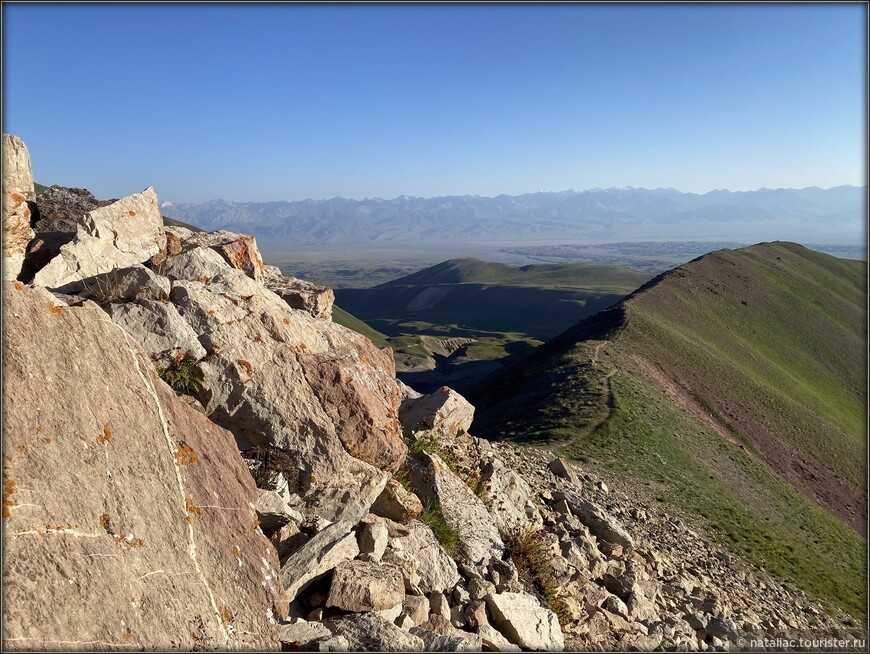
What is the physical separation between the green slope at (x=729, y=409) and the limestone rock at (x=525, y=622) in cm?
1932

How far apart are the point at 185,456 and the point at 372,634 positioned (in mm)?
3437

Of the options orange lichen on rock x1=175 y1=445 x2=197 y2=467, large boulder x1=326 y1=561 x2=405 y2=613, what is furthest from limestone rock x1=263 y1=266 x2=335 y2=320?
large boulder x1=326 y1=561 x2=405 y2=613

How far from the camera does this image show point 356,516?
8.95 meters

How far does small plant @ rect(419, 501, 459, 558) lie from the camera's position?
400 inches

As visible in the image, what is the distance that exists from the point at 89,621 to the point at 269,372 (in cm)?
483

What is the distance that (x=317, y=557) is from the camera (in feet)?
24.9

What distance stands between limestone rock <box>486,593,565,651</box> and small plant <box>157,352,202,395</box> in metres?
6.16

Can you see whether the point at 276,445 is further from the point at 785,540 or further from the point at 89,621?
the point at 785,540

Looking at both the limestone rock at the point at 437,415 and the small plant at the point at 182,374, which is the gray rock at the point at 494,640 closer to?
the limestone rock at the point at 437,415

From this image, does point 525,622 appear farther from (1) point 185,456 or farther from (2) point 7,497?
(2) point 7,497

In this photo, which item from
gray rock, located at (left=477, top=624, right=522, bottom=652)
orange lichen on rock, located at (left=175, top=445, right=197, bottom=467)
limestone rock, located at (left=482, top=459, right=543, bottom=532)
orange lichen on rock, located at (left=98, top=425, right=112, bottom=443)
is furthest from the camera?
limestone rock, located at (left=482, top=459, right=543, bottom=532)

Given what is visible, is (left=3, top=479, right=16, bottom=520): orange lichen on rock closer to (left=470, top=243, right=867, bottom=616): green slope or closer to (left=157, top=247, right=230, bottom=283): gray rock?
(left=157, top=247, right=230, bottom=283): gray rock

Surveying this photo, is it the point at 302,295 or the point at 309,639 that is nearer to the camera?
the point at 309,639

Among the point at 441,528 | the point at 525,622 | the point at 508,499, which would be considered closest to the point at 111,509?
the point at 441,528
